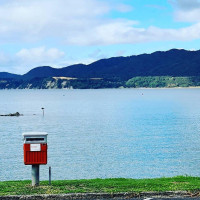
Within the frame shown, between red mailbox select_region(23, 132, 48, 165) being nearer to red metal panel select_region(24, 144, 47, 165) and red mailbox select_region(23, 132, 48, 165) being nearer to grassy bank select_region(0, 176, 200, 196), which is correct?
red metal panel select_region(24, 144, 47, 165)

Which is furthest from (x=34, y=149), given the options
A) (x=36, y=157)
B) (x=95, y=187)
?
(x=95, y=187)

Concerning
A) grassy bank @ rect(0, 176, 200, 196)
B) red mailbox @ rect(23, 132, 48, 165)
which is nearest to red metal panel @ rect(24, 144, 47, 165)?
red mailbox @ rect(23, 132, 48, 165)

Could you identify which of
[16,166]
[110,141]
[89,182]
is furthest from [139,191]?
[110,141]

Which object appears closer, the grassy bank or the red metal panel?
the grassy bank

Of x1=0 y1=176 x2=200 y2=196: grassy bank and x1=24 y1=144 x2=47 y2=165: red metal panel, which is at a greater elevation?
x1=24 y1=144 x2=47 y2=165: red metal panel

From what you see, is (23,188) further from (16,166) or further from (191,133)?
(191,133)

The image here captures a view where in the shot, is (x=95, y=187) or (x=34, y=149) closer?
(x=95, y=187)

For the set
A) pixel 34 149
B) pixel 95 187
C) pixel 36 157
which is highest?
pixel 34 149

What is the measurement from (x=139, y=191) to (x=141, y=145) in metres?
41.9

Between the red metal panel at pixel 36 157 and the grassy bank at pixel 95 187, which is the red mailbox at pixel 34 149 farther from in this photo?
the grassy bank at pixel 95 187

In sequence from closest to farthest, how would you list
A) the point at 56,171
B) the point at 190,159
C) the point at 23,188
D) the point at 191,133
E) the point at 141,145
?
the point at 23,188
the point at 56,171
the point at 190,159
the point at 141,145
the point at 191,133

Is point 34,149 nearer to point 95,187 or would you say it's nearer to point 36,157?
point 36,157

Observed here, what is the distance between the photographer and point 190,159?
1746 inches

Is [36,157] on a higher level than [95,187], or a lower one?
higher
